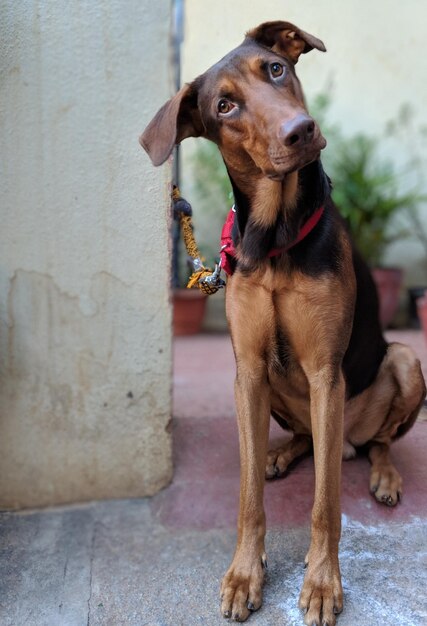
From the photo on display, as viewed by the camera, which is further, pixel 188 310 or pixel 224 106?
pixel 188 310

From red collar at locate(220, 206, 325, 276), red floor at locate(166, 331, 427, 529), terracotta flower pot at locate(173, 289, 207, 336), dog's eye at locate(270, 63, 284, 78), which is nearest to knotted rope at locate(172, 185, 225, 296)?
red collar at locate(220, 206, 325, 276)

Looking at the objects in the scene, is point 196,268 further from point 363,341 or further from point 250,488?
point 250,488

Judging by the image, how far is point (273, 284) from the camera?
2400 millimetres

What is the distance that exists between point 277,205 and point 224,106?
388mm

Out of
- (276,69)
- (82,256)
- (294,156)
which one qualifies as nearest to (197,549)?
(82,256)

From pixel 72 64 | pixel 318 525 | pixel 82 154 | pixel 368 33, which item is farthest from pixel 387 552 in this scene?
pixel 368 33

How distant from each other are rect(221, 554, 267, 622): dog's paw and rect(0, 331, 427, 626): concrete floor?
0.05 m

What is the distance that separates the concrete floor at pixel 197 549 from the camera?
8.18ft

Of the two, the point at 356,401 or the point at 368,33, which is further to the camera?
the point at 368,33

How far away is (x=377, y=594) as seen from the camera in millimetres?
2473

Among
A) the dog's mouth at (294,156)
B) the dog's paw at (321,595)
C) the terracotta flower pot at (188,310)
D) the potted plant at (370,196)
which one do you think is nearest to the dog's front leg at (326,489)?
the dog's paw at (321,595)

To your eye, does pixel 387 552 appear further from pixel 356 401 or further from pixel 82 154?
pixel 82 154

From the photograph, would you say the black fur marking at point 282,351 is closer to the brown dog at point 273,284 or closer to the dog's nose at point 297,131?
the brown dog at point 273,284

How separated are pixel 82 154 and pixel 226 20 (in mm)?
901
